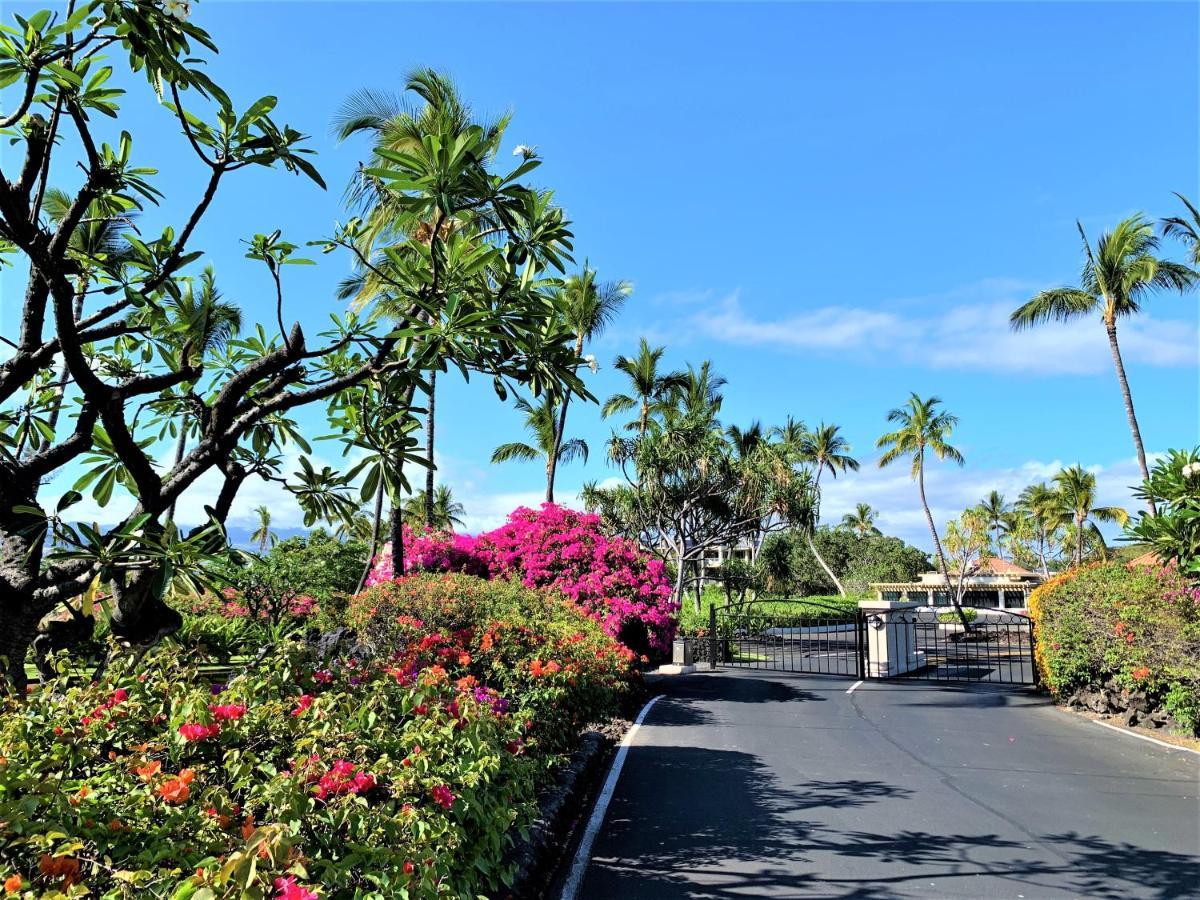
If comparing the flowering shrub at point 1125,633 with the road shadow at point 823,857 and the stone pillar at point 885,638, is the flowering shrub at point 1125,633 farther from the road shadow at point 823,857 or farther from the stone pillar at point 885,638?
the road shadow at point 823,857

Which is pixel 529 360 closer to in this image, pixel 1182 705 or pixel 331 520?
pixel 331 520

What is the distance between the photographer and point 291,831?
201cm

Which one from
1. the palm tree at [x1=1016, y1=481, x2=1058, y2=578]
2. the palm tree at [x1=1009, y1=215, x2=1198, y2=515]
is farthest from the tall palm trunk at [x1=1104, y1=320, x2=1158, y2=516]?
the palm tree at [x1=1016, y1=481, x2=1058, y2=578]

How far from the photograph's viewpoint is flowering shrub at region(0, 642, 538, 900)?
71.5 inches

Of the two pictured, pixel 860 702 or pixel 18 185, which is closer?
pixel 18 185

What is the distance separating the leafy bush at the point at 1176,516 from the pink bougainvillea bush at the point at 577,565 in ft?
25.2

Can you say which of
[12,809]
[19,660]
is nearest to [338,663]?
[19,660]

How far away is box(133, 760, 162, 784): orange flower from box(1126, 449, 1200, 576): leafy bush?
35.1 ft

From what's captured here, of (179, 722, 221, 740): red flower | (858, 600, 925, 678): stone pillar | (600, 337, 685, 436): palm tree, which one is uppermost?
(600, 337, 685, 436): palm tree

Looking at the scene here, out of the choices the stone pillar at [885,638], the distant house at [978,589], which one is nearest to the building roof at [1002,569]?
the distant house at [978,589]

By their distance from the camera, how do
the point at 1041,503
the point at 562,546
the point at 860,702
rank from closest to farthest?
the point at 860,702
the point at 562,546
the point at 1041,503

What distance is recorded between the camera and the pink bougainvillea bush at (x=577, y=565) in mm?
13219

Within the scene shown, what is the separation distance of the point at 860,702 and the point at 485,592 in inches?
291

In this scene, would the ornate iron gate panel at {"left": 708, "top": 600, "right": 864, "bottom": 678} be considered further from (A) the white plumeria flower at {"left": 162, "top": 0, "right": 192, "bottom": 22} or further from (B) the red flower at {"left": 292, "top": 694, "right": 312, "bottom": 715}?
(A) the white plumeria flower at {"left": 162, "top": 0, "right": 192, "bottom": 22}
